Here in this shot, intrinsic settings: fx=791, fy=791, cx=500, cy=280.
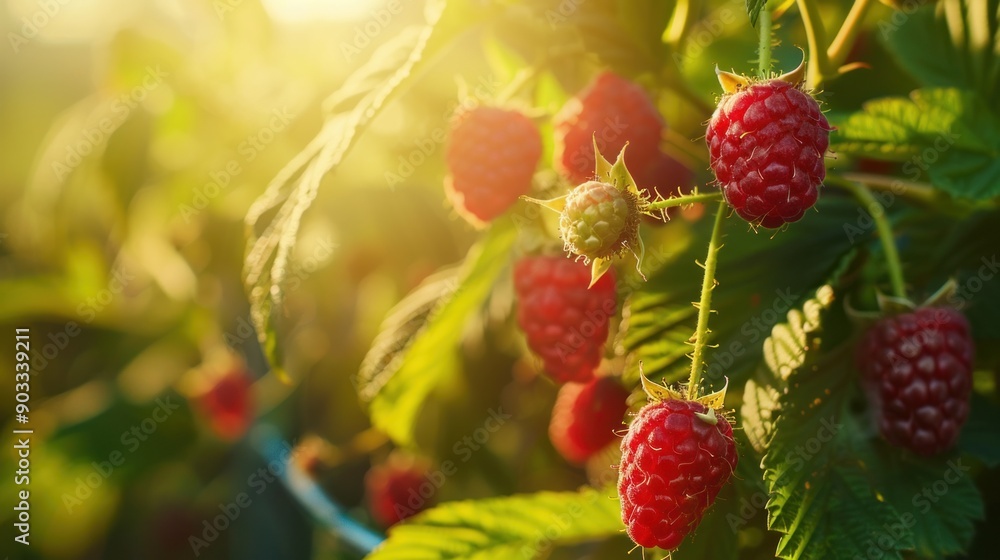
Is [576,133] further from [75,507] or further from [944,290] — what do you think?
[75,507]

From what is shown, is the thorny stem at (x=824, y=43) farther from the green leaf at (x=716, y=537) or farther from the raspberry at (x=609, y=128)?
the green leaf at (x=716, y=537)

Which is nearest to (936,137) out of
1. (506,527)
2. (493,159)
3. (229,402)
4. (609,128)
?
(609,128)

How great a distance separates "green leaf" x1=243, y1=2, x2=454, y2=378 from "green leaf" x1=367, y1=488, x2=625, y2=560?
0.80 feet

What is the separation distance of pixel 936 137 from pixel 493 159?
0.42 m

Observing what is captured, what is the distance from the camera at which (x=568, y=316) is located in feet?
2.47

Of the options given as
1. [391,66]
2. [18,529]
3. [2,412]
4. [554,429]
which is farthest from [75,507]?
[391,66]

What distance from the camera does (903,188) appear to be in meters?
0.83
